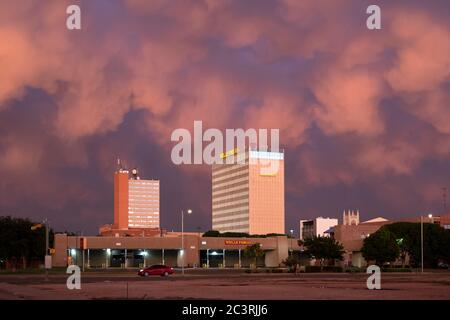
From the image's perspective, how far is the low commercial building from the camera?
13375 centimetres

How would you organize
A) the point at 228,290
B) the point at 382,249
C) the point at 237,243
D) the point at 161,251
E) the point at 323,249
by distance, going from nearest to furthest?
1. the point at 228,290
2. the point at 382,249
3. the point at 323,249
4. the point at 161,251
5. the point at 237,243

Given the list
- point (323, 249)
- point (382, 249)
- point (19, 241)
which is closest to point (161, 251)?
point (19, 241)

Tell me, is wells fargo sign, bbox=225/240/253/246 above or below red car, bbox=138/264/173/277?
above

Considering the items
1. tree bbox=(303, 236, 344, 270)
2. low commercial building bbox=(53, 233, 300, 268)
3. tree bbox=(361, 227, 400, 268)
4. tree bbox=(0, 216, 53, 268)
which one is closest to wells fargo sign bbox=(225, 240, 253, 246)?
low commercial building bbox=(53, 233, 300, 268)

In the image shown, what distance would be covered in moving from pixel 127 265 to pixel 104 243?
680 centimetres

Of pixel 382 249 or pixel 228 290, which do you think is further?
pixel 382 249

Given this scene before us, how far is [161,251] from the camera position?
14375 centimetres

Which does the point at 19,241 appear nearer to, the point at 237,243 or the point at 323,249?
the point at 323,249

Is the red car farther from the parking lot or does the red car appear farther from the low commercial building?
the low commercial building

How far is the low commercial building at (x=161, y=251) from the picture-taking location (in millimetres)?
133750
